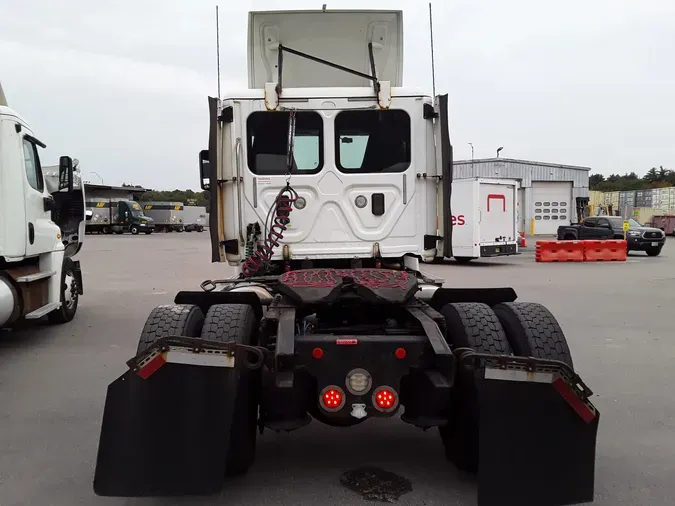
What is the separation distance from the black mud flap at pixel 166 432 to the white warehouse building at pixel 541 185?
44.7m

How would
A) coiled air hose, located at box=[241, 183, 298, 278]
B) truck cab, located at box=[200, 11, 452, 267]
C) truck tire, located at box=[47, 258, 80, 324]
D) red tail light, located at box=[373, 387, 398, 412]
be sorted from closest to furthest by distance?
1. red tail light, located at box=[373, 387, 398, 412]
2. coiled air hose, located at box=[241, 183, 298, 278]
3. truck cab, located at box=[200, 11, 452, 267]
4. truck tire, located at box=[47, 258, 80, 324]

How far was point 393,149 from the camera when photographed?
18.4ft

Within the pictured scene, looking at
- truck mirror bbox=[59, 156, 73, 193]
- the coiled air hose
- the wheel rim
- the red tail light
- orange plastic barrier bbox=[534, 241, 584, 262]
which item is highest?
truck mirror bbox=[59, 156, 73, 193]

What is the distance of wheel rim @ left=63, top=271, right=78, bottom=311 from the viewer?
9.66 meters

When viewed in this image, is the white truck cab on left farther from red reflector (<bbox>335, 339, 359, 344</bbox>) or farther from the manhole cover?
red reflector (<bbox>335, 339, 359, 344</bbox>)

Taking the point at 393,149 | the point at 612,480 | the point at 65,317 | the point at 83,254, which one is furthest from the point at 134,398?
the point at 83,254

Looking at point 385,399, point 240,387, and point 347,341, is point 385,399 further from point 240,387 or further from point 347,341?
point 240,387

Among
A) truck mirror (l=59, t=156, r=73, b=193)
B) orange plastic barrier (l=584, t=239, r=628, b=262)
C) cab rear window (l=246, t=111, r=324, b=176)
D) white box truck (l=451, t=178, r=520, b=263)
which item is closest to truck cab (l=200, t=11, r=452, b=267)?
cab rear window (l=246, t=111, r=324, b=176)

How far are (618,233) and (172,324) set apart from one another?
25429 mm

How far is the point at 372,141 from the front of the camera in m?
5.56

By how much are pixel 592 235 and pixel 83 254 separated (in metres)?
21.8

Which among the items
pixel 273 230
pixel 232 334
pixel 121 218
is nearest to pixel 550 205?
pixel 121 218

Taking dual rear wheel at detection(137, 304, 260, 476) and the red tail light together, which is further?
dual rear wheel at detection(137, 304, 260, 476)

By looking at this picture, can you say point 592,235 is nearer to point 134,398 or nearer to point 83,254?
point 83,254
